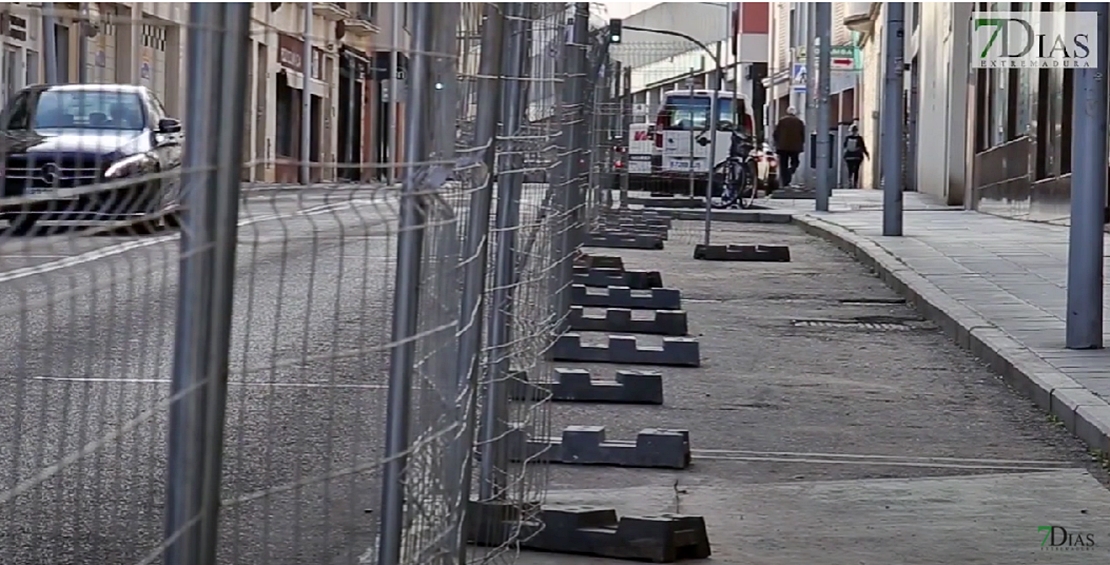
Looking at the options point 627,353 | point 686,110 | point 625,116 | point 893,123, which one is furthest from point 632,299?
point 686,110

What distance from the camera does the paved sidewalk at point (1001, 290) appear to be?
8.09 meters

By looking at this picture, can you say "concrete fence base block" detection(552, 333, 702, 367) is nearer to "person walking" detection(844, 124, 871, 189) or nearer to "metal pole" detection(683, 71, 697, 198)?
"metal pole" detection(683, 71, 697, 198)

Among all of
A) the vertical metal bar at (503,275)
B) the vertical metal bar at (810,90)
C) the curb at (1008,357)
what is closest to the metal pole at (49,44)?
the vertical metal bar at (503,275)

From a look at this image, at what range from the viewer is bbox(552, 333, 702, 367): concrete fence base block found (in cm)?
963

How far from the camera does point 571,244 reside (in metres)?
9.47

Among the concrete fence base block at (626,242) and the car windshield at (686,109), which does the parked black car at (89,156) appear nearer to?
the concrete fence base block at (626,242)

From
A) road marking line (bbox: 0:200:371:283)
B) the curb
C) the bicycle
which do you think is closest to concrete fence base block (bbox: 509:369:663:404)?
the curb

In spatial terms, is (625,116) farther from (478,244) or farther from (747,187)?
(478,244)

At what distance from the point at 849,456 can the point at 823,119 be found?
870 inches

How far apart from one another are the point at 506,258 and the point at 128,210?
2846 millimetres

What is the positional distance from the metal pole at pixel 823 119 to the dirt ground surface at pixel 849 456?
14.9m

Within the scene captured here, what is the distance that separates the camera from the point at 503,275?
4863mm

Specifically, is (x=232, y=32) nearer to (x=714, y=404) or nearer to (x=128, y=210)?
(x=128, y=210)

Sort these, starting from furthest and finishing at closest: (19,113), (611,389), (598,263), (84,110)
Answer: (598,263), (611,389), (19,113), (84,110)
